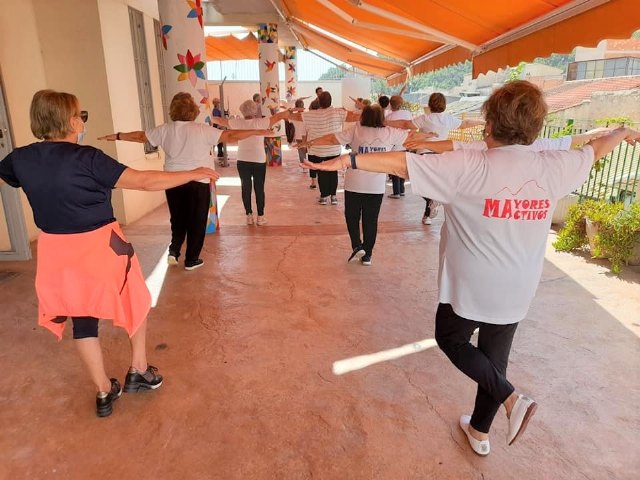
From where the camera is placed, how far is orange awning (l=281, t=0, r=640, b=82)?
303cm

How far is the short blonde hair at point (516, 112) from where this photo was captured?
1.69 metres

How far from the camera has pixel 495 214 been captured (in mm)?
1714

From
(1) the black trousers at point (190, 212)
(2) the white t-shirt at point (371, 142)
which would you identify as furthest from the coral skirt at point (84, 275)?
(2) the white t-shirt at point (371, 142)

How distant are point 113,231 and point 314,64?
30.9m

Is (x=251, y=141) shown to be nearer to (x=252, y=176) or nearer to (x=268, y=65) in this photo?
(x=252, y=176)

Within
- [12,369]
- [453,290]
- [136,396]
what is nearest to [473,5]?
[453,290]

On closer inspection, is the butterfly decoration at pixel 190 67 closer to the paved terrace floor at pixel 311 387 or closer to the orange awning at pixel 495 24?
the orange awning at pixel 495 24

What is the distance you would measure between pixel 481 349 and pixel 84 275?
1.79 metres

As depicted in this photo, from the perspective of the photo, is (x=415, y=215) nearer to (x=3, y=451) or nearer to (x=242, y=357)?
(x=242, y=357)

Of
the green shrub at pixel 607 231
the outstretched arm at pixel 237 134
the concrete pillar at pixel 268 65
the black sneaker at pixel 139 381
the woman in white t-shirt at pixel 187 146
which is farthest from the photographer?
the concrete pillar at pixel 268 65

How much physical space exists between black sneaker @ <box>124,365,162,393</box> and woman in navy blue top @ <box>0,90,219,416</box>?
0.27 m

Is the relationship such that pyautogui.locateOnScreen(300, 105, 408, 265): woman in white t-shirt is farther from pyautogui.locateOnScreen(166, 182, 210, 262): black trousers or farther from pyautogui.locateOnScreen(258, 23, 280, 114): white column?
pyautogui.locateOnScreen(258, 23, 280, 114): white column

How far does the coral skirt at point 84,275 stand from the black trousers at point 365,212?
2.58 meters

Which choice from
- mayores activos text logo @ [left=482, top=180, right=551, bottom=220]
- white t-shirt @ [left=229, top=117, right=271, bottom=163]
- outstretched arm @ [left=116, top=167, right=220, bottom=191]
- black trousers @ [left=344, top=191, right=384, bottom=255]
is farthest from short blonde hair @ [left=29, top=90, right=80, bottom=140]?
white t-shirt @ [left=229, top=117, right=271, bottom=163]
